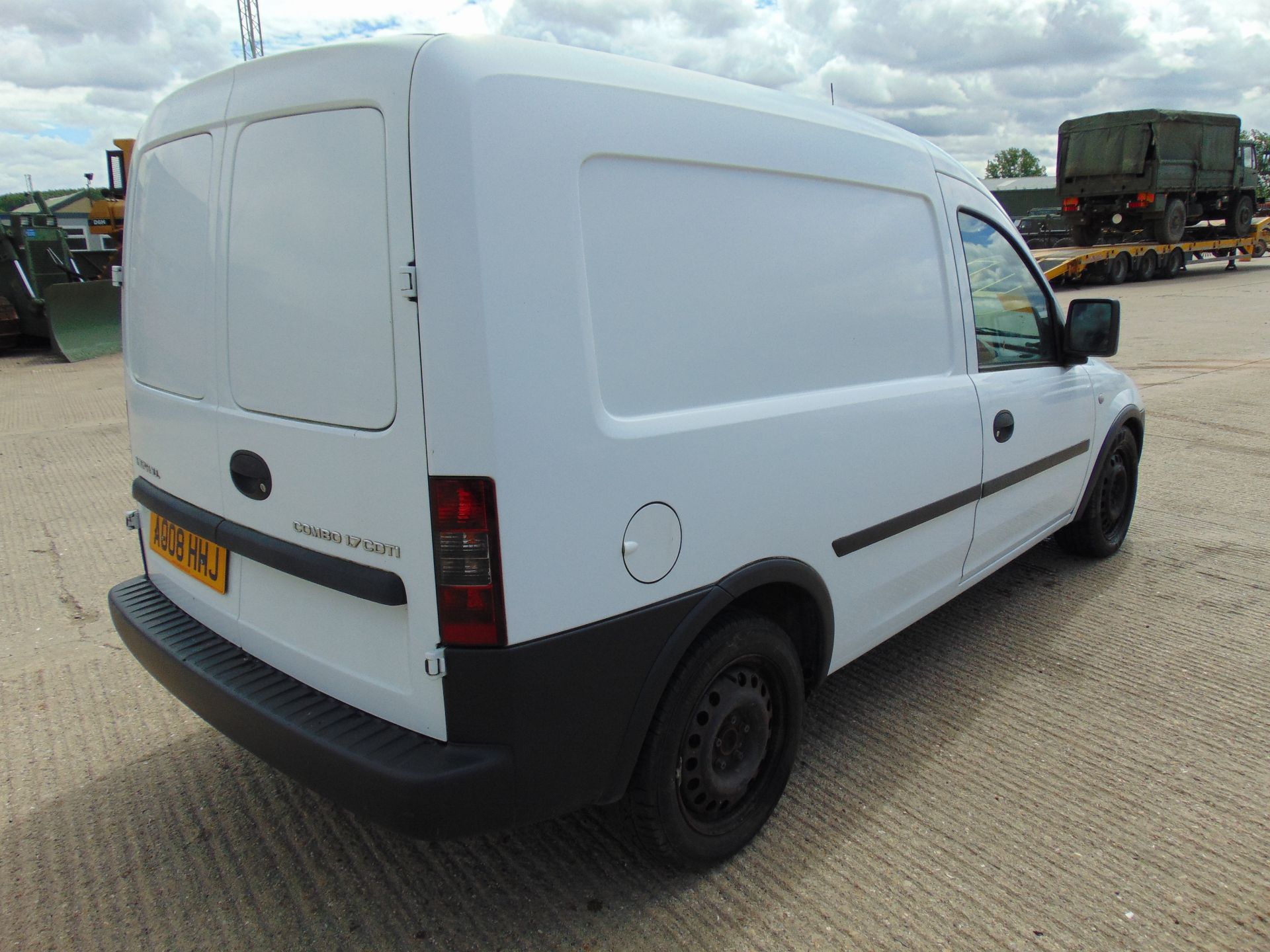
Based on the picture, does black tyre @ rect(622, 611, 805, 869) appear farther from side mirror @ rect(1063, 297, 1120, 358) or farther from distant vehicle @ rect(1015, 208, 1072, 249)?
distant vehicle @ rect(1015, 208, 1072, 249)

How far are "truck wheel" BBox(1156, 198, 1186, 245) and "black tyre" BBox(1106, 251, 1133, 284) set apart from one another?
1.30m

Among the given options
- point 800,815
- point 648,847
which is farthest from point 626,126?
point 800,815

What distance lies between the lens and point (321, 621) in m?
2.17

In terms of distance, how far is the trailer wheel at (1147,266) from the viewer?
21828mm

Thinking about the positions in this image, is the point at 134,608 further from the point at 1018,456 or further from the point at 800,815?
the point at 1018,456

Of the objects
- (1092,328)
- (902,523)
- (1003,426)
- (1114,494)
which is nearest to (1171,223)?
(1114,494)

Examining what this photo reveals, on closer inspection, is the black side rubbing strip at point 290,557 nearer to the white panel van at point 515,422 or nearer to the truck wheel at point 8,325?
the white panel van at point 515,422

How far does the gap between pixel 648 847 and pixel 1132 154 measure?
23.1 meters

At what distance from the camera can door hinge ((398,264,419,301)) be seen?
5.87 feet

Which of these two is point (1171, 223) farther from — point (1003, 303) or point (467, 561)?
point (467, 561)

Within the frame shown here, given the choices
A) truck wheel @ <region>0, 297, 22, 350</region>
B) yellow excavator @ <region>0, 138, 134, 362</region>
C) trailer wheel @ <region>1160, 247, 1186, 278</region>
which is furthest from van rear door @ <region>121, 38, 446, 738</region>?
trailer wheel @ <region>1160, 247, 1186, 278</region>

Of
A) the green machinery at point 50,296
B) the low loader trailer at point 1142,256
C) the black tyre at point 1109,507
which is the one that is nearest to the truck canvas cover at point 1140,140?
the low loader trailer at point 1142,256

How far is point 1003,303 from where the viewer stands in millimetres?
3500

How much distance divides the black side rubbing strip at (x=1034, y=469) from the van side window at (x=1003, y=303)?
39 cm
